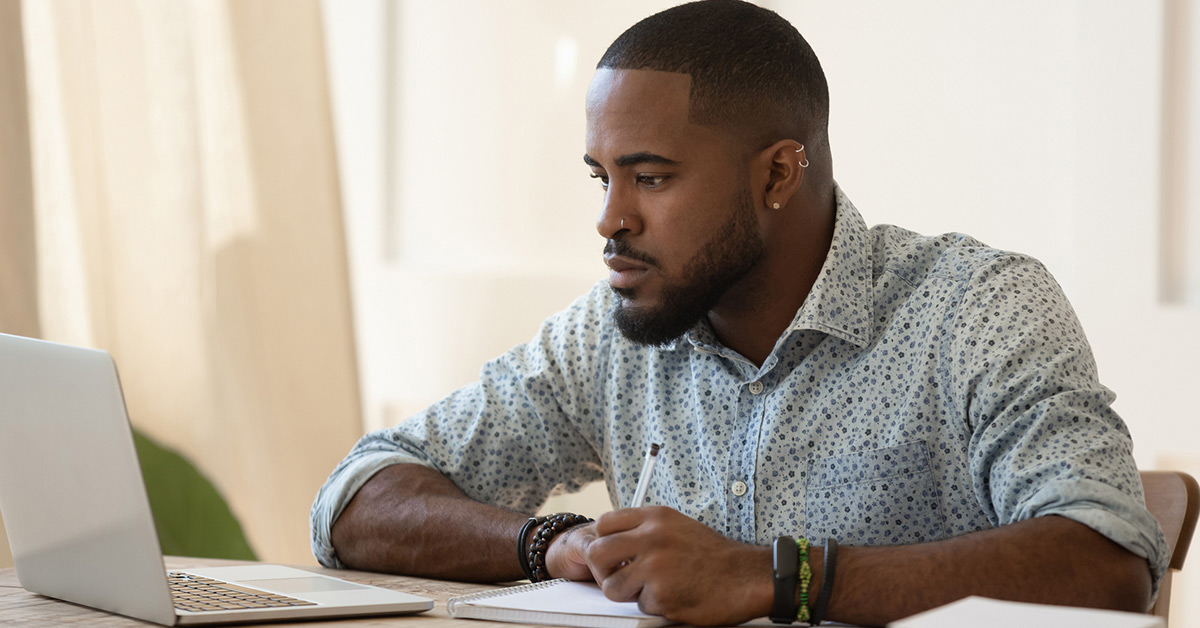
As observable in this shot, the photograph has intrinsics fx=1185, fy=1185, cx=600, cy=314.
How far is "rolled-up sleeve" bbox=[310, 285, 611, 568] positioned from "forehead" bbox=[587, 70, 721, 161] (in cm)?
34

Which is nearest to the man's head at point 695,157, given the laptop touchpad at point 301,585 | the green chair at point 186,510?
the laptop touchpad at point 301,585

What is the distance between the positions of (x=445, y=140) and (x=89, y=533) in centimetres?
193

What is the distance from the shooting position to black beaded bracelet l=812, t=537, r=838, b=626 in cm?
106

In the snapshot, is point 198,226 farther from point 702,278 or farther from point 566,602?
point 566,602

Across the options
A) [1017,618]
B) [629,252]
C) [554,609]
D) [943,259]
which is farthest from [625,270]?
[1017,618]

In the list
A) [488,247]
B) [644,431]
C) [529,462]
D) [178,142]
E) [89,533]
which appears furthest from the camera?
[488,247]

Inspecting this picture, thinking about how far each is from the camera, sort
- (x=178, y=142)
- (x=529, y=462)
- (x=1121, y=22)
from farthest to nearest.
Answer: (x=178, y=142) → (x=1121, y=22) → (x=529, y=462)

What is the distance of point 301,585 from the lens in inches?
48.3

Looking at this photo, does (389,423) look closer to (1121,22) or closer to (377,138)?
(377,138)

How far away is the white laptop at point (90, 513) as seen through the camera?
0.97 m

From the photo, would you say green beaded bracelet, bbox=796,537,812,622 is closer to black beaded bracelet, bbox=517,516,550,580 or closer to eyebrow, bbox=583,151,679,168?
black beaded bracelet, bbox=517,516,550,580

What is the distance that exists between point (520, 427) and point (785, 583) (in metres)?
0.67

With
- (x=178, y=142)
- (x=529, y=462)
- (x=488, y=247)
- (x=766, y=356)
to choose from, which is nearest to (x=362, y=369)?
(x=488, y=247)

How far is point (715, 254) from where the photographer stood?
141 cm
